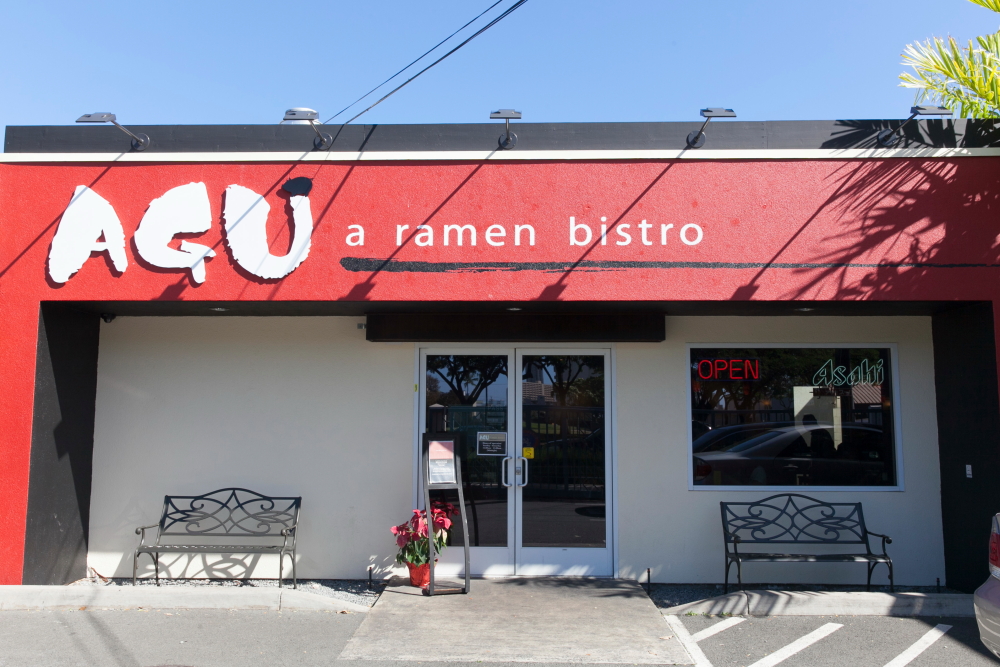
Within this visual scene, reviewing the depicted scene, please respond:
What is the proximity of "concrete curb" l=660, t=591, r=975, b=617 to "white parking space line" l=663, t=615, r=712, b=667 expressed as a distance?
0.20m

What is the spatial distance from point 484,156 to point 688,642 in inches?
172

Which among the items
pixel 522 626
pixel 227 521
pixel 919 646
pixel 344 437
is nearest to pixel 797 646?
pixel 919 646

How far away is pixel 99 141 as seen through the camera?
6961 mm

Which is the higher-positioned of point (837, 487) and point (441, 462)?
point (441, 462)

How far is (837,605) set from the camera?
6.14m

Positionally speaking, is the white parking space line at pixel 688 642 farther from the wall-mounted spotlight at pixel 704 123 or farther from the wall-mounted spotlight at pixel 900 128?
the wall-mounted spotlight at pixel 900 128

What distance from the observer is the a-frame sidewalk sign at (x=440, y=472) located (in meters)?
6.62

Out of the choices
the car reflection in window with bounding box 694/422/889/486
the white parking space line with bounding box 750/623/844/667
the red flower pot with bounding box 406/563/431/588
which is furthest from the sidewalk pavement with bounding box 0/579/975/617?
the car reflection in window with bounding box 694/422/889/486

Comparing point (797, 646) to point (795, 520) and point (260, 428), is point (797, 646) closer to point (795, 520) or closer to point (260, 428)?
point (795, 520)

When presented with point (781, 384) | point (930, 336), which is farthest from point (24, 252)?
point (930, 336)

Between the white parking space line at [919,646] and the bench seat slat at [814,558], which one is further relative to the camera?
the bench seat slat at [814,558]

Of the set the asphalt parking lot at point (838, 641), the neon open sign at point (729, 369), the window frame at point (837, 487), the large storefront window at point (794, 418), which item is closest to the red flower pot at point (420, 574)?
the asphalt parking lot at point (838, 641)

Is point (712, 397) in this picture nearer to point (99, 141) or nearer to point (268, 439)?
point (268, 439)

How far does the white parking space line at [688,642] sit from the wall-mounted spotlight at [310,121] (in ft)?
16.8
